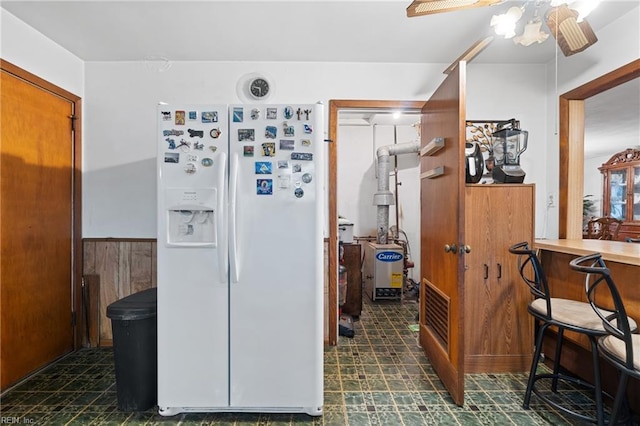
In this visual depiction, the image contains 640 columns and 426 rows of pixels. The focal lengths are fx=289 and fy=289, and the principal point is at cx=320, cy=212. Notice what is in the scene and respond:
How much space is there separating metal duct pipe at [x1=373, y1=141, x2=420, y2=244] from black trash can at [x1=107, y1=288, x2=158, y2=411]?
2.89 metres

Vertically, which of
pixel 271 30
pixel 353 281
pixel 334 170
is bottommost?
pixel 353 281

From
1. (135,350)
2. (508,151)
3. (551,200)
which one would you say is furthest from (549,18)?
(135,350)

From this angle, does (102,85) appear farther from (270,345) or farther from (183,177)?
(270,345)

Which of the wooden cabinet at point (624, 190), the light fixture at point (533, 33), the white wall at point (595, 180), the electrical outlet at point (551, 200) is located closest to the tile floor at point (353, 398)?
the electrical outlet at point (551, 200)

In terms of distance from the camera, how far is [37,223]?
206 centimetres

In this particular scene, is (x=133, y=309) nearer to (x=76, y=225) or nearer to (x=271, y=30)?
(x=76, y=225)

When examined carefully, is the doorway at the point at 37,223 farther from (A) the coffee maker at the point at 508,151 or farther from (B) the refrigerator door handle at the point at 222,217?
(A) the coffee maker at the point at 508,151

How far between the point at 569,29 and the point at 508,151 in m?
0.81

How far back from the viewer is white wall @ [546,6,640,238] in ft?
6.10

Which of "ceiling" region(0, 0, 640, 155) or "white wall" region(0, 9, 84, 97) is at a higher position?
"ceiling" region(0, 0, 640, 155)

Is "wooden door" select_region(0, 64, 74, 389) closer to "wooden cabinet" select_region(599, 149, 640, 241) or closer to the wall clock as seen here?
the wall clock

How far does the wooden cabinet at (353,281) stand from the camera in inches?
124

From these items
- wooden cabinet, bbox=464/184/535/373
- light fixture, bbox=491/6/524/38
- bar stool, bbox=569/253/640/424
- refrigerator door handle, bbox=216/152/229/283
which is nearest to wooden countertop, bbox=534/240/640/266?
wooden cabinet, bbox=464/184/535/373

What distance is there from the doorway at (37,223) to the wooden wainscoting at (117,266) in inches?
3.8
